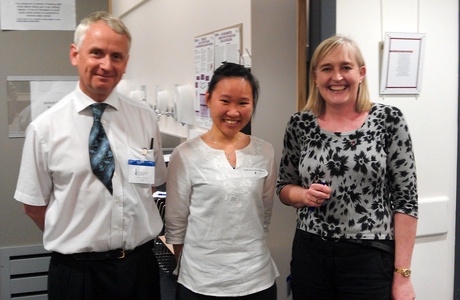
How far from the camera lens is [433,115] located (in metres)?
2.08

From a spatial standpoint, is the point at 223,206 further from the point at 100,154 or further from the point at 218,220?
the point at 100,154

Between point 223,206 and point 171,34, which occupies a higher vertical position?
point 171,34

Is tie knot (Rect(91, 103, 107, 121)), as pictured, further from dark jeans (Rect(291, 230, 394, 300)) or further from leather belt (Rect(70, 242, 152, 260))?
dark jeans (Rect(291, 230, 394, 300))

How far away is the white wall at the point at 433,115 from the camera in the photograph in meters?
1.96

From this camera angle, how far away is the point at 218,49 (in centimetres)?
262

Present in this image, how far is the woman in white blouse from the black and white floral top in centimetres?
23

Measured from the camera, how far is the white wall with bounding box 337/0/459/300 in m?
1.96

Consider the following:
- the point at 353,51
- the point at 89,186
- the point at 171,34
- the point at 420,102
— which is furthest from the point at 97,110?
the point at 171,34

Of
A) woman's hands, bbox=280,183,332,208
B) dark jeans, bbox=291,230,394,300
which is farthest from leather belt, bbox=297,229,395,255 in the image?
woman's hands, bbox=280,183,332,208

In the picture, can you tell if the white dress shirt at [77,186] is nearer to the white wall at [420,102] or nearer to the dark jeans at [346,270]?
the dark jeans at [346,270]

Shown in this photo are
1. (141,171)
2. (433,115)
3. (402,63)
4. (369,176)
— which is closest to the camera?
(369,176)

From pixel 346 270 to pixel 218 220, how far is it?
445 mm

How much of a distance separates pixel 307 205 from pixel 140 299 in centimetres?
68

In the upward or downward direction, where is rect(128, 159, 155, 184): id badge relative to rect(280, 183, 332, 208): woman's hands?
upward
